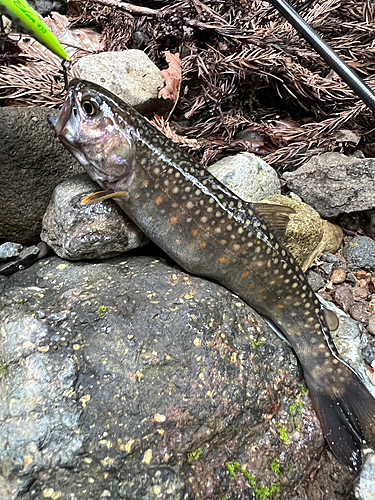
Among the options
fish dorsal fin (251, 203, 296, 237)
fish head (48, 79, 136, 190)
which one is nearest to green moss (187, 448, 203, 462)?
fish dorsal fin (251, 203, 296, 237)

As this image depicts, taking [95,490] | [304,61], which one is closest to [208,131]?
[304,61]

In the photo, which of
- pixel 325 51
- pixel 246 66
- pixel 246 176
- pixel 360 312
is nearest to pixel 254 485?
pixel 360 312

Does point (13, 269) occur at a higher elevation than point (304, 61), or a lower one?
lower

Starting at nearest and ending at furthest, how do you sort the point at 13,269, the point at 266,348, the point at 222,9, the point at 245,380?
the point at 245,380 < the point at 266,348 < the point at 13,269 < the point at 222,9

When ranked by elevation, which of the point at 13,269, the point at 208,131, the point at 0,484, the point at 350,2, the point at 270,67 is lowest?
the point at 0,484

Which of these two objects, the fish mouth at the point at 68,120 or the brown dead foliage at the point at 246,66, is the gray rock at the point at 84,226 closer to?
the fish mouth at the point at 68,120

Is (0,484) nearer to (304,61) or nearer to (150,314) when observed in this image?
(150,314)

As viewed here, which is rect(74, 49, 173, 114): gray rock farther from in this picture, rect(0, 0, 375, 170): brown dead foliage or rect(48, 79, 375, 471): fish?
rect(48, 79, 375, 471): fish
